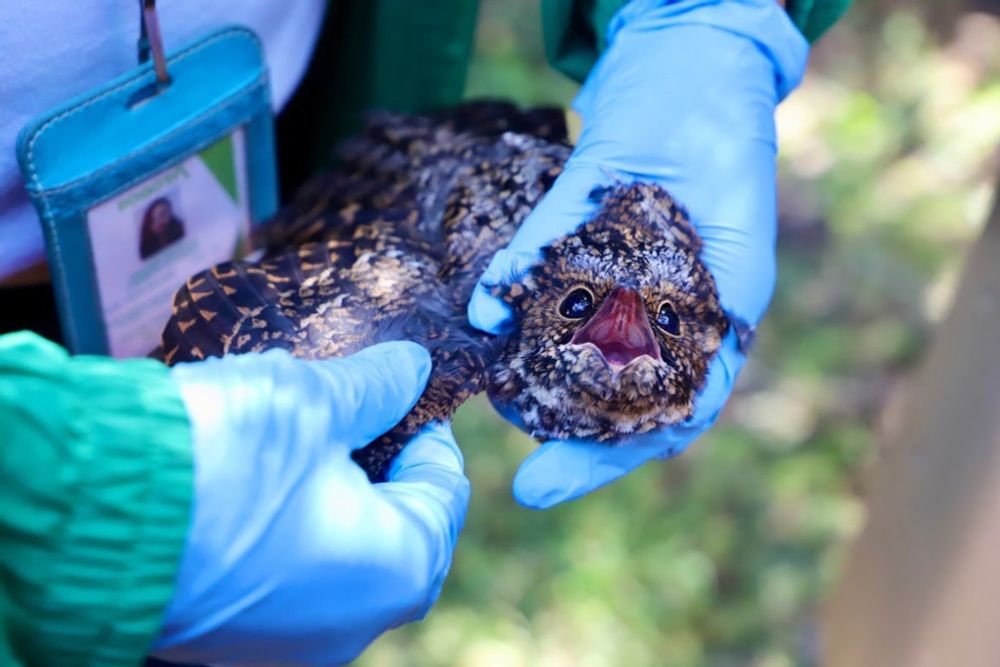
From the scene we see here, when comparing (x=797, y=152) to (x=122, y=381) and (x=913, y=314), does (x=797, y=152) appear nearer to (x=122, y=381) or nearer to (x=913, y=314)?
(x=913, y=314)

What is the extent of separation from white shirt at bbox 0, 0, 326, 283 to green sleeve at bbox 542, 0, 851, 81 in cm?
60

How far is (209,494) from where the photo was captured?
100cm

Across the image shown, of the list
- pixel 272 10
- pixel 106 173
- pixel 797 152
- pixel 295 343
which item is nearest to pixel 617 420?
pixel 295 343

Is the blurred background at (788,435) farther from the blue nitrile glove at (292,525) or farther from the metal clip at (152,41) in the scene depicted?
the metal clip at (152,41)

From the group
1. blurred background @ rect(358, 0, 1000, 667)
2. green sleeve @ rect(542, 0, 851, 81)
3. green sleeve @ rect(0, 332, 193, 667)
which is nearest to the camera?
green sleeve @ rect(0, 332, 193, 667)

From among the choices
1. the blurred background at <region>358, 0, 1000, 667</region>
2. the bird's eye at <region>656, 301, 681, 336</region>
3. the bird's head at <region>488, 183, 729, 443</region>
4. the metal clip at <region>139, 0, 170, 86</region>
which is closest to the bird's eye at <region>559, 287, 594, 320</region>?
the bird's head at <region>488, 183, 729, 443</region>

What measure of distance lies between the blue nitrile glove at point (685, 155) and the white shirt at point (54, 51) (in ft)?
2.13

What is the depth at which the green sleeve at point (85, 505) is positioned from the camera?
3.01ft

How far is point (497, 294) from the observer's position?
4.73ft

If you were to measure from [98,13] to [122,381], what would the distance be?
0.68 meters

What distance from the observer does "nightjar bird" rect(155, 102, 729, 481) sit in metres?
1.33

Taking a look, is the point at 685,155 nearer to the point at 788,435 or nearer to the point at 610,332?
the point at 610,332

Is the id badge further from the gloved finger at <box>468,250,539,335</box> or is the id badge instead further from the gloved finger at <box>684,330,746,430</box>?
the gloved finger at <box>684,330,746,430</box>

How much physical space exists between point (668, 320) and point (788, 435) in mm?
2455
